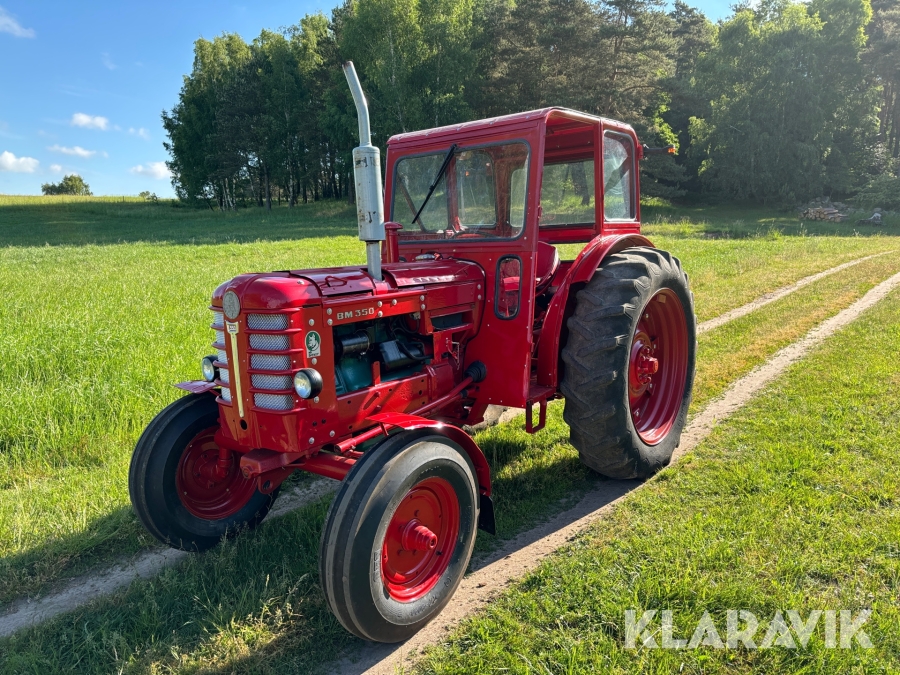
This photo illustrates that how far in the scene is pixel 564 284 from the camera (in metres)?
3.83

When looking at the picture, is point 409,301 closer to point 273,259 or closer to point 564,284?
point 564,284

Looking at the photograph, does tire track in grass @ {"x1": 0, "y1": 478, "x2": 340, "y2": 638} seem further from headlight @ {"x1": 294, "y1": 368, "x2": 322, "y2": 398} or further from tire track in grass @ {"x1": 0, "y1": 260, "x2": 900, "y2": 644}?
headlight @ {"x1": 294, "y1": 368, "x2": 322, "y2": 398}

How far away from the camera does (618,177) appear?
458 centimetres

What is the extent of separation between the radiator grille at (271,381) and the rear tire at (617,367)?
5.87 ft

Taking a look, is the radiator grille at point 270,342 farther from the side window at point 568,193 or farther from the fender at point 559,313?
the side window at point 568,193

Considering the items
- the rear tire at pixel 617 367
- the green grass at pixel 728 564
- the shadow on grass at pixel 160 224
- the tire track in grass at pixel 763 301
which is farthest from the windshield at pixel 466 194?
the shadow on grass at pixel 160 224

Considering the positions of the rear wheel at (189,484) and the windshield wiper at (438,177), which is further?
the windshield wiper at (438,177)

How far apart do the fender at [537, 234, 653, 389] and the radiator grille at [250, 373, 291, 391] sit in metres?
1.75

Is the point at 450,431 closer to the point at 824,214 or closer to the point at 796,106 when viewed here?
the point at 824,214

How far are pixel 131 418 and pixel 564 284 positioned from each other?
3.71 meters

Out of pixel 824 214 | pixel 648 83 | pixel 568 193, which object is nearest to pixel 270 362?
pixel 568 193

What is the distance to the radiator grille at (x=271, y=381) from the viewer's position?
9.11 ft

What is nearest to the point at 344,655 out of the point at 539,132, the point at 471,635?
the point at 471,635

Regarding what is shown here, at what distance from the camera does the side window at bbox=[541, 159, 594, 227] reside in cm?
452
